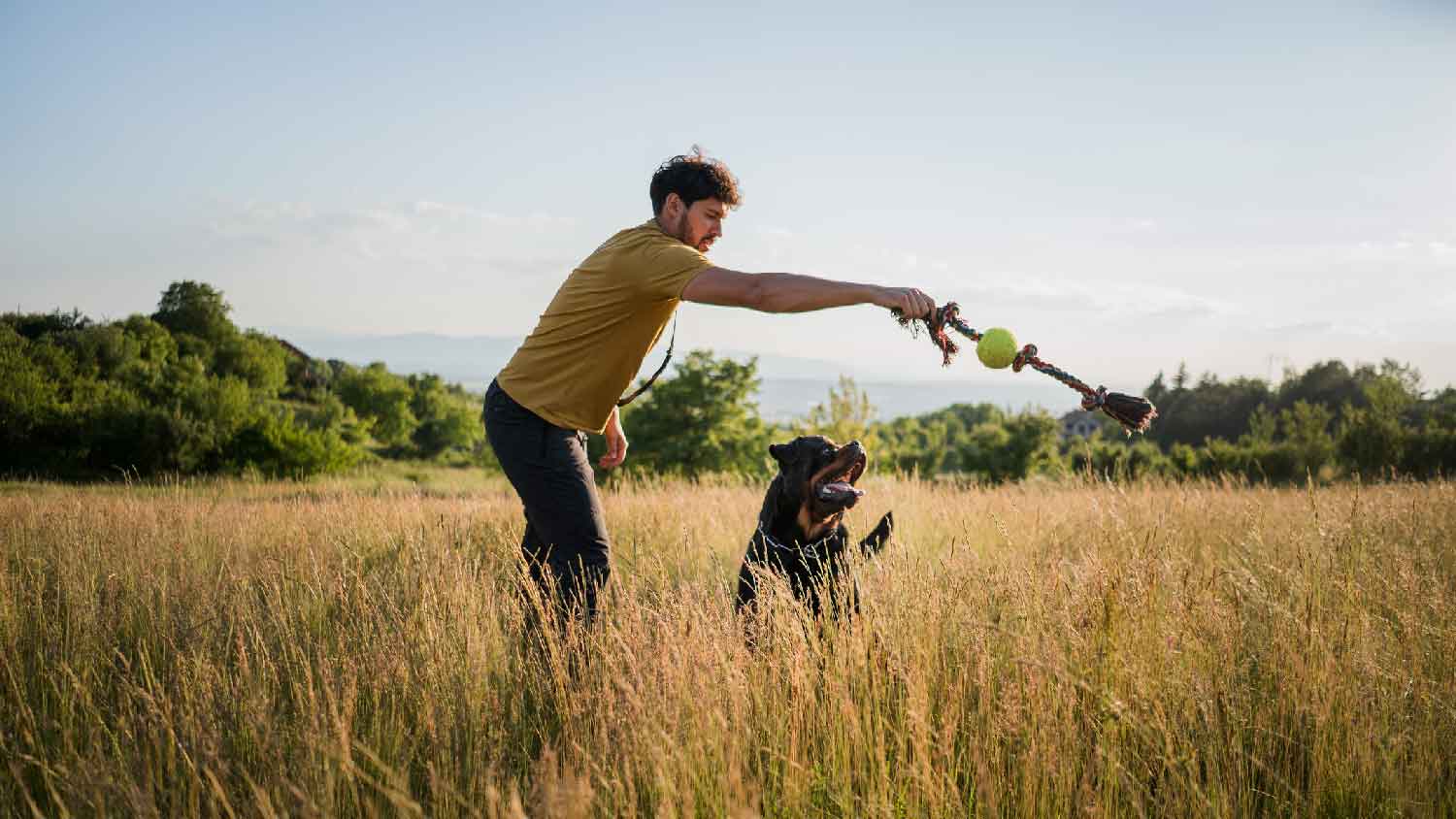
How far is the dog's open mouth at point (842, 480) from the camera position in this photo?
3551 mm

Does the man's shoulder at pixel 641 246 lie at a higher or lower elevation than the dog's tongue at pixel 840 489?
higher

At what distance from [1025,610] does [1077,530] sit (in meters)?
3.64

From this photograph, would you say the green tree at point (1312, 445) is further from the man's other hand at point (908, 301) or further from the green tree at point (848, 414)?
the man's other hand at point (908, 301)

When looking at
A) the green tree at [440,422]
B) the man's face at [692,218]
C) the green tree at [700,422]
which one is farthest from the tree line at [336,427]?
the green tree at [440,422]

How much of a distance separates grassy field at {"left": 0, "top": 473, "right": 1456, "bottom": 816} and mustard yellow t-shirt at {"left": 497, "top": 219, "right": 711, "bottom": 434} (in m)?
0.84

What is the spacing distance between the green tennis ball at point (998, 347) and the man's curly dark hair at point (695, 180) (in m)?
1.22

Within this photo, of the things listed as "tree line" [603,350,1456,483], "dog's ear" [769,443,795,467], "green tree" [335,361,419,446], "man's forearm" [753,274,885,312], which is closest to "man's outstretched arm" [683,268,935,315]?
"man's forearm" [753,274,885,312]

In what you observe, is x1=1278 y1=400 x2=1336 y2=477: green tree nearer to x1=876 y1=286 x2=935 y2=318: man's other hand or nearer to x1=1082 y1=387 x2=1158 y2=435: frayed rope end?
x1=1082 y1=387 x2=1158 y2=435: frayed rope end

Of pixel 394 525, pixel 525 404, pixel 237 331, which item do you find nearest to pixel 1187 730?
pixel 525 404

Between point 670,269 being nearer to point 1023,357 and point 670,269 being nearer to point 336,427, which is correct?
point 1023,357

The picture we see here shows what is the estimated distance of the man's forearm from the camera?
2559 millimetres

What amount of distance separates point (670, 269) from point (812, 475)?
4.72 ft

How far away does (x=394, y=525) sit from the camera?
19.0 feet

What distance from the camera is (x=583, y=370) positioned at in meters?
3.12
